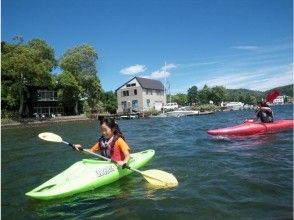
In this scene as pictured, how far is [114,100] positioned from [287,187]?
199 feet

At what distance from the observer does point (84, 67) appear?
50750 mm

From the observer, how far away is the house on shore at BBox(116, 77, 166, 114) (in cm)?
6038

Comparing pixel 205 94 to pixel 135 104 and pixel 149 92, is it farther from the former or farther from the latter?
pixel 135 104

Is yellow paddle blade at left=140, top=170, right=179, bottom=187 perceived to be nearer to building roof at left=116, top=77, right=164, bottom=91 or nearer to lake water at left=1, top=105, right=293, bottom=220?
lake water at left=1, top=105, right=293, bottom=220

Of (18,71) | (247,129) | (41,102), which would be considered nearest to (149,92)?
(41,102)

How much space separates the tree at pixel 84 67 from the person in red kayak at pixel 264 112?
36609 mm

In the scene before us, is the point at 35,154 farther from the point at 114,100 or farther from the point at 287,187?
the point at 114,100

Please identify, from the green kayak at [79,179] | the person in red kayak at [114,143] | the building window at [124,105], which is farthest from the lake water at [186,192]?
the building window at [124,105]

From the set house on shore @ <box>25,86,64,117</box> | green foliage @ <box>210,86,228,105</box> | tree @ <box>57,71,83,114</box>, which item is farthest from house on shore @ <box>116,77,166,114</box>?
green foliage @ <box>210,86,228,105</box>

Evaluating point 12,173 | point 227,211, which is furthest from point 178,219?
point 12,173

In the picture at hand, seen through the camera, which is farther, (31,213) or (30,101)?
(30,101)

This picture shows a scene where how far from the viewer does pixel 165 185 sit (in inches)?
291

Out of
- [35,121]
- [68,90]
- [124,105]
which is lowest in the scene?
[35,121]

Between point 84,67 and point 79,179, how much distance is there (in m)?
45.3
